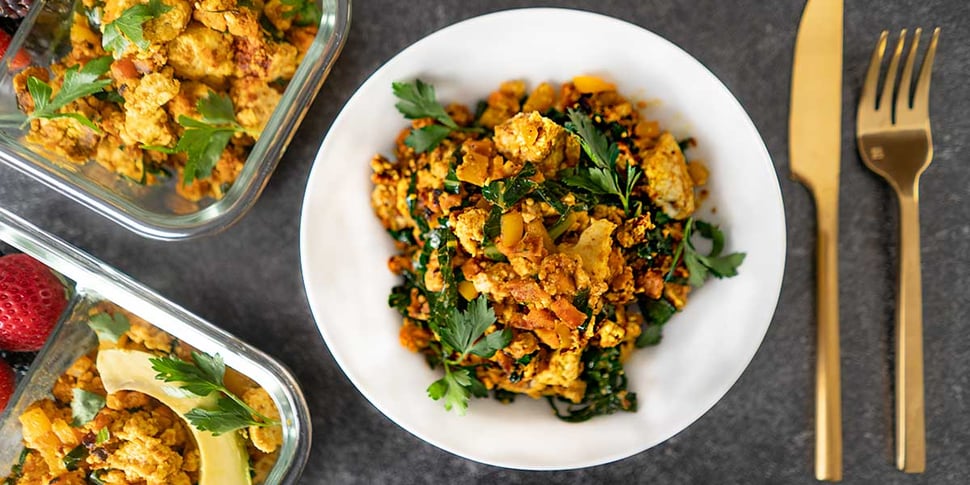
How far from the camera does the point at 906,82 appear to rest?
1.82 m

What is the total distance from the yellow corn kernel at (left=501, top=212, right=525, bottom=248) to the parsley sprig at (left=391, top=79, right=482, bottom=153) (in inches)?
11.2

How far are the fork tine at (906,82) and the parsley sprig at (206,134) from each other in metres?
1.67

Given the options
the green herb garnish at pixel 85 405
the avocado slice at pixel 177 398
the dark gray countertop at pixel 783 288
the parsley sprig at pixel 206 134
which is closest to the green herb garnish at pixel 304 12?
the dark gray countertop at pixel 783 288

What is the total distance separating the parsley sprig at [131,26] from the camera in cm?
150

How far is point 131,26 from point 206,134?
0.28 meters

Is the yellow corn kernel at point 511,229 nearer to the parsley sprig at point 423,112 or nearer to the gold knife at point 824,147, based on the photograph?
the parsley sprig at point 423,112

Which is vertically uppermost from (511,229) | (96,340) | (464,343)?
(511,229)

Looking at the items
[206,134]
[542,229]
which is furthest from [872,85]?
[206,134]

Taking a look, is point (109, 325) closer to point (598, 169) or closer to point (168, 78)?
point (168, 78)

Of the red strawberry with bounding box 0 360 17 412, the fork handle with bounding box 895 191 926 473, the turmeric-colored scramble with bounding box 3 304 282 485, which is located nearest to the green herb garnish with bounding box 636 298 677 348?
the fork handle with bounding box 895 191 926 473

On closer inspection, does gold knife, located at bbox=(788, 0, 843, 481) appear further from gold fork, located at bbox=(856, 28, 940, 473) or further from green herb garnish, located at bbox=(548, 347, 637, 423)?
green herb garnish, located at bbox=(548, 347, 637, 423)

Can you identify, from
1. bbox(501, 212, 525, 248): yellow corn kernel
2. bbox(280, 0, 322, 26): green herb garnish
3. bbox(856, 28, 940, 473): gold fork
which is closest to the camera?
bbox(501, 212, 525, 248): yellow corn kernel

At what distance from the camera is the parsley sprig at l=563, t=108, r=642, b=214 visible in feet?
5.02

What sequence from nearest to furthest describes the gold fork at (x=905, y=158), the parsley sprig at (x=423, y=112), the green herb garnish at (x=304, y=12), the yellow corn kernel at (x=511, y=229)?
the yellow corn kernel at (x=511, y=229)
the parsley sprig at (x=423, y=112)
the green herb garnish at (x=304, y=12)
the gold fork at (x=905, y=158)
